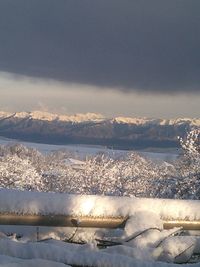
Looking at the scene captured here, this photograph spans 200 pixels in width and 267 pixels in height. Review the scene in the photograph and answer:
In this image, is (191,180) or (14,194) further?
(191,180)

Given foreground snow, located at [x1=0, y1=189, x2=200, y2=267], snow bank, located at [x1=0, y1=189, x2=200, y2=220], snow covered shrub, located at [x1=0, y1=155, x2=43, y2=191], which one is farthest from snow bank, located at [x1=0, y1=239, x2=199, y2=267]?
snow covered shrub, located at [x1=0, y1=155, x2=43, y2=191]

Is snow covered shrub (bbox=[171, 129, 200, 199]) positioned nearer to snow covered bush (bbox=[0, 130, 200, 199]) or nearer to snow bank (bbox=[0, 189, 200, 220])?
snow covered bush (bbox=[0, 130, 200, 199])

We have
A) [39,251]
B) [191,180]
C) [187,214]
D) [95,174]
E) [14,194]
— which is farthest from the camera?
[95,174]

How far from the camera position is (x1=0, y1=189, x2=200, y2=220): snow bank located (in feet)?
13.0

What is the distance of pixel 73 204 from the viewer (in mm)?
4039

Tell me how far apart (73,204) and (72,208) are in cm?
4

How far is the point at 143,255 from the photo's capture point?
2.52 m

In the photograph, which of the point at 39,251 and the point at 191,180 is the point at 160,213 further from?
the point at 191,180

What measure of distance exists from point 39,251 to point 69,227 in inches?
72.0

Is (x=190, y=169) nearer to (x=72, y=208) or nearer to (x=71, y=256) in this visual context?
(x=72, y=208)

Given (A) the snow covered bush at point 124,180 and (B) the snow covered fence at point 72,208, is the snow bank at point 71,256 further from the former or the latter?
(A) the snow covered bush at point 124,180

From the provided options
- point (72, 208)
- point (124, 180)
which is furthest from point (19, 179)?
point (72, 208)

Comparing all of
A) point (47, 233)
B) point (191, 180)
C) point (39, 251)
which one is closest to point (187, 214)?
point (47, 233)

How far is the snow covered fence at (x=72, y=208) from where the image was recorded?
3.97m
